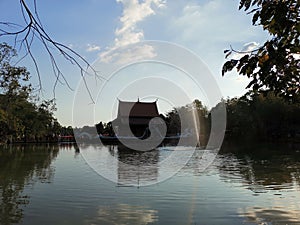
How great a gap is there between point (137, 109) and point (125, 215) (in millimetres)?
31544

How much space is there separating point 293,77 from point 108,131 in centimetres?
3751

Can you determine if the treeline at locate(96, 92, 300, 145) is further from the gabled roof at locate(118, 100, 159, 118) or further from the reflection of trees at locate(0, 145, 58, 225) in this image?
the reflection of trees at locate(0, 145, 58, 225)

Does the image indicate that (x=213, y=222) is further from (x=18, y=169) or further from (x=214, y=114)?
(x=214, y=114)

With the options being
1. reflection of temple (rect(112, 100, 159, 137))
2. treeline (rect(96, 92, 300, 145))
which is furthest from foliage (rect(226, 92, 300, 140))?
reflection of temple (rect(112, 100, 159, 137))

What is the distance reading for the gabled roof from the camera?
36312 millimetres

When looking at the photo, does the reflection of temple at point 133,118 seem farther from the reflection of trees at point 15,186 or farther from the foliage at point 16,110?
the reflection of trees at point 15,186

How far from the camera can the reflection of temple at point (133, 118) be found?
35.5 metres

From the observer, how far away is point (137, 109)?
1462 inches

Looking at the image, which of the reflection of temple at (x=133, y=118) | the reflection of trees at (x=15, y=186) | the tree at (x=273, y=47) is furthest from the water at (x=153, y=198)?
the reflection of temple at (x=133, y=118)

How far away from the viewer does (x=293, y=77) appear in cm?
222

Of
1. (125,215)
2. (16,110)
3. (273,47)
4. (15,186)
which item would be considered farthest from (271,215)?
(16,110)

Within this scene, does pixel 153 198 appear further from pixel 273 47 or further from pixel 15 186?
pixel 273 47

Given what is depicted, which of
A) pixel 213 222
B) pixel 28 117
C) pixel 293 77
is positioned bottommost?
pixel 213 222

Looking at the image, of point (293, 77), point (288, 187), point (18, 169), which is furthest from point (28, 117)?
point (293, 77)
